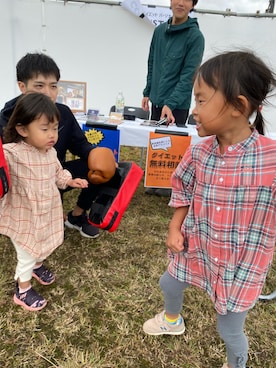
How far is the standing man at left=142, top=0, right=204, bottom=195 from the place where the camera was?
2.47m

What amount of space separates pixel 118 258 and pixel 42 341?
74 centimetres

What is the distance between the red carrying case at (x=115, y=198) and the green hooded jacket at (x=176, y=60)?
1080mm

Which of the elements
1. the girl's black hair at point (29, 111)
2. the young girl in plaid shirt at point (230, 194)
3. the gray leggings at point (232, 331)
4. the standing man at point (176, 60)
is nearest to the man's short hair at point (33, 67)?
the girl's black hair at point (29, 111)

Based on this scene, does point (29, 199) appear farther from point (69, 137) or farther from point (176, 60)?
point (176, 60)

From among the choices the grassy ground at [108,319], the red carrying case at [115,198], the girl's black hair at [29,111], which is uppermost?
the girl's black hair at [29,111]

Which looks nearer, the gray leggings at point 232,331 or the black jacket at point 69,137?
the gray leggings at point 232,331

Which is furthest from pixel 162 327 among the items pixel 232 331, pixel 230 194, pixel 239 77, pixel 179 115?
pixel 179 115

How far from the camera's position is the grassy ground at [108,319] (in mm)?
1272

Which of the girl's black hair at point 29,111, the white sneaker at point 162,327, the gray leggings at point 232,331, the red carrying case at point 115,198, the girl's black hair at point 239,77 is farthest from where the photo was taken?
the red carrying case at point 115,198

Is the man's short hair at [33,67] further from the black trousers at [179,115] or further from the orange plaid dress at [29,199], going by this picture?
the black trousers at [179,115]

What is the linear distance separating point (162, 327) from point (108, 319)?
0.28 metres

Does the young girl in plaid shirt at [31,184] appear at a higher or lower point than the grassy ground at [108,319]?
higher

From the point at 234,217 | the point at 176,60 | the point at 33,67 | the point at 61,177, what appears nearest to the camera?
the point at 234,217

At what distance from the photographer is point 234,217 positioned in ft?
3.05
